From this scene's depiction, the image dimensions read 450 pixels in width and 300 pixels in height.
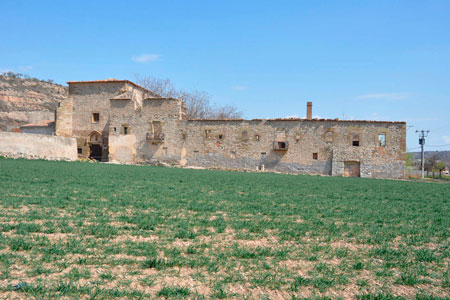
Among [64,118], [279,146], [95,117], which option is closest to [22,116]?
[64,118]

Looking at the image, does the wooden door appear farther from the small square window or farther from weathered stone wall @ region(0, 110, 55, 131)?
weathered stone wall @ region(0, 110, 55, 131)

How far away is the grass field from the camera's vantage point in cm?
384

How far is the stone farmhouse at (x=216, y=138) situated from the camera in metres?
34.1

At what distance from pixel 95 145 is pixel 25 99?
29378mm

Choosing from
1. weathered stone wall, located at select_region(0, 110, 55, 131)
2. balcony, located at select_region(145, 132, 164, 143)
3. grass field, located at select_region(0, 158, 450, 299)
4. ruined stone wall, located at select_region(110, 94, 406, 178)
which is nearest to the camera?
grass field, located at select_region(0, 158, 450, 299)

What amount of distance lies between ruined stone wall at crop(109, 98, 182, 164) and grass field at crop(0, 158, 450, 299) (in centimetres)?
2769

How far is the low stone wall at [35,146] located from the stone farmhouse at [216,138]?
4892mm

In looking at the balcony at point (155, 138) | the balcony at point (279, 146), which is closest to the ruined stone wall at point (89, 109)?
the balcony at point (155, 138)

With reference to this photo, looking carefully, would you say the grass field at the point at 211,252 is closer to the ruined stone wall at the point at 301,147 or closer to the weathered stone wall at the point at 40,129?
the ruined stone wall at the point at 301,147

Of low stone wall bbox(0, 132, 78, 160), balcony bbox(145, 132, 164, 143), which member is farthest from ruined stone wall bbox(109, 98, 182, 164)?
low stone wall bbox(0, 132, 78, 160)

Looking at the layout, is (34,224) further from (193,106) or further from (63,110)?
(193,106)

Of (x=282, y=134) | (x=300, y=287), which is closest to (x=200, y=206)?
(x=300, y=287)

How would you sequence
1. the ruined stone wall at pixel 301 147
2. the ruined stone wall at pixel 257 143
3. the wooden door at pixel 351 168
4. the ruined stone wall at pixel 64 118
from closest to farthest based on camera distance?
the ruined stone wall at pixel 301 147
the ruined stone wall at pixel 257 143
the wooden door at pixel 351 168
the ruined stone wall at pixel 64 118

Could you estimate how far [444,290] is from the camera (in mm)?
4094
